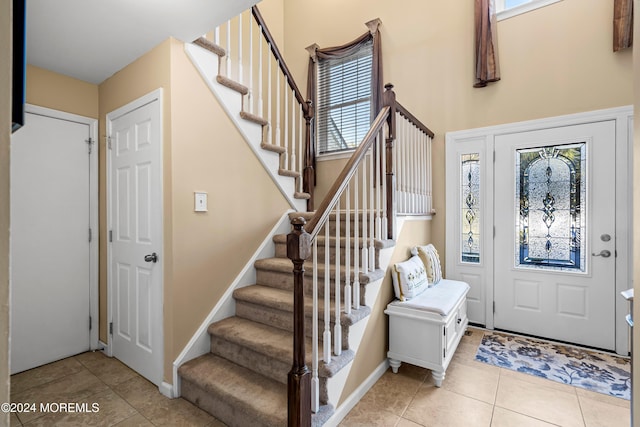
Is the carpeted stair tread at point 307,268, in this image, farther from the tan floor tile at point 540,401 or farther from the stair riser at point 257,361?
the tan floor tile at point 540,401

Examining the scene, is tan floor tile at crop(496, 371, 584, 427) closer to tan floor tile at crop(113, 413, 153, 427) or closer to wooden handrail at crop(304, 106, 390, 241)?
wooden handrail at crop(304, 106, 390, 241)

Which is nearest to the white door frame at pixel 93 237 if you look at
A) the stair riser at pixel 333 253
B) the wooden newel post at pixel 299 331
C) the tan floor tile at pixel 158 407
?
the tan floor tile at pixel 158 407

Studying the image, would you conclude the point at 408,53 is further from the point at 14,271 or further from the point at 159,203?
the point at 14,271

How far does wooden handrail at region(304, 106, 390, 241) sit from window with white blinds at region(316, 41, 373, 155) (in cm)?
160

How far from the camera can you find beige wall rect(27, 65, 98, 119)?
239 cm

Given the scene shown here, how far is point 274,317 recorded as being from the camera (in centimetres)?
216

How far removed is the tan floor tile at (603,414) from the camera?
1.78 m

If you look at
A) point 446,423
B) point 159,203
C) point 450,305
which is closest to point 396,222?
point 450,305

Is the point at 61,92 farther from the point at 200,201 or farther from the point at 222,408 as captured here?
the point at 222,408

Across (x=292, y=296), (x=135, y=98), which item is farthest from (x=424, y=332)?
(x=135, y=98)

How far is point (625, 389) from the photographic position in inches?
83.1

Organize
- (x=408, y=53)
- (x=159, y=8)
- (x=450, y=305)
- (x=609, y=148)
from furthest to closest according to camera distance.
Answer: (x=408, y=53) < (x=609, y=148) < (x=450, y=305) < (x=159, y=8)

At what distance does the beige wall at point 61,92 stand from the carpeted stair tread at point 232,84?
4.43ft

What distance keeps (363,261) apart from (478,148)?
2.13 meters
